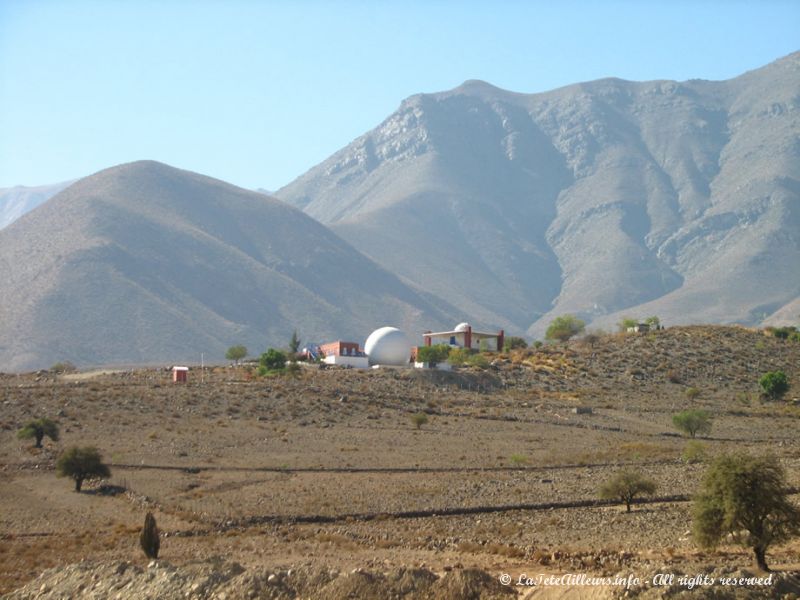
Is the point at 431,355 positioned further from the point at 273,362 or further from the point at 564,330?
the point at 564,330

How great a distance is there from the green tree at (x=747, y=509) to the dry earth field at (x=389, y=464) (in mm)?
625

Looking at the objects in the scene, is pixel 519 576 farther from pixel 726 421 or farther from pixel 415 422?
pixel 726 421

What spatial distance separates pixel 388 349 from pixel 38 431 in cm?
4658

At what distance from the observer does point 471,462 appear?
149 ft

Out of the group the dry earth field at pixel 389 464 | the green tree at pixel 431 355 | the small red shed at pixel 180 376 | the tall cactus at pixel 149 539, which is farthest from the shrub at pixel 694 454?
the green tree at pixel 431 355

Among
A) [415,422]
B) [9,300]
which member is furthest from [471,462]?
[9,300]

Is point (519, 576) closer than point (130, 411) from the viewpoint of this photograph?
Yes

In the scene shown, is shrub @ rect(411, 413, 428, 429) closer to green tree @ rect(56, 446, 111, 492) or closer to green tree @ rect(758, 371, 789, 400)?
green tree @ rect(56, 446, 111, 492)

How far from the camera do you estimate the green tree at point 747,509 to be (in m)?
24.9

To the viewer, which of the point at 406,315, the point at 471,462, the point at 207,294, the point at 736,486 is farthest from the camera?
the point at 406,315

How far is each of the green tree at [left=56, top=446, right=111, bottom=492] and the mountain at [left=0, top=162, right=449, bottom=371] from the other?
93.5 metres

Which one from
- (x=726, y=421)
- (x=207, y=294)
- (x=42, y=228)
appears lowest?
(x=726, y=421)

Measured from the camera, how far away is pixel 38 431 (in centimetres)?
4772

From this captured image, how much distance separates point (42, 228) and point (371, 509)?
15992cm
